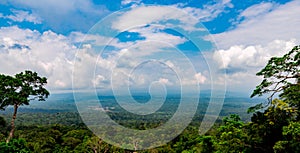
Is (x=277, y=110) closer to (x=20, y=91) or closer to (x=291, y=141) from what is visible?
(x=291, y=141)

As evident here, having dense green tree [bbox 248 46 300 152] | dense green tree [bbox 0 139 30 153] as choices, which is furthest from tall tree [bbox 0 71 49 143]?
dense green tree [bbox 248 46 300 152]

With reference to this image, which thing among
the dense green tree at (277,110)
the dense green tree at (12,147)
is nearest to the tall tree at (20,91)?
the dense green tree at (12,147)

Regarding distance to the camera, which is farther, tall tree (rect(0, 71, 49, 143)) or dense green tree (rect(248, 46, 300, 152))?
tall tree (rect(0, 71, 49, 143))

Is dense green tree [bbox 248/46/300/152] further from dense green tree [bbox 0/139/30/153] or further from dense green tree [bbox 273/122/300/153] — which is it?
dense green tree [bbox 0/139/30/153]

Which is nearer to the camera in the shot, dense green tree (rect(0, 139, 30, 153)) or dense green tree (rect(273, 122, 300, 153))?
dense green tree (rect(273, 122, 300, 153))

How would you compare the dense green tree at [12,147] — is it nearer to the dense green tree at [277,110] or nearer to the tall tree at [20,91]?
the tall tree at [20,91]

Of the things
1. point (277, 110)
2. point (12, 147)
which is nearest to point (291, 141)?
point (277, 110)

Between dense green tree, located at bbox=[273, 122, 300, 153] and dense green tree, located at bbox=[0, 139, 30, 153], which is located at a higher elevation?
dense green tree, located at bbox=[273, 122, 300, 153]

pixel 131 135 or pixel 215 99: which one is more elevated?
pixel 215 99

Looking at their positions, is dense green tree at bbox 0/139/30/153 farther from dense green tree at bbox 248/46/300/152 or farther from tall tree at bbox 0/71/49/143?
dense green tree at bbox 248/46/300/152

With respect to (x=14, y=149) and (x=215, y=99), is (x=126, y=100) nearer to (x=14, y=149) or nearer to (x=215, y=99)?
(x=215, y=99)

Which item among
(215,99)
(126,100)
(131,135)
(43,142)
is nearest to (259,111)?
(215,99)
